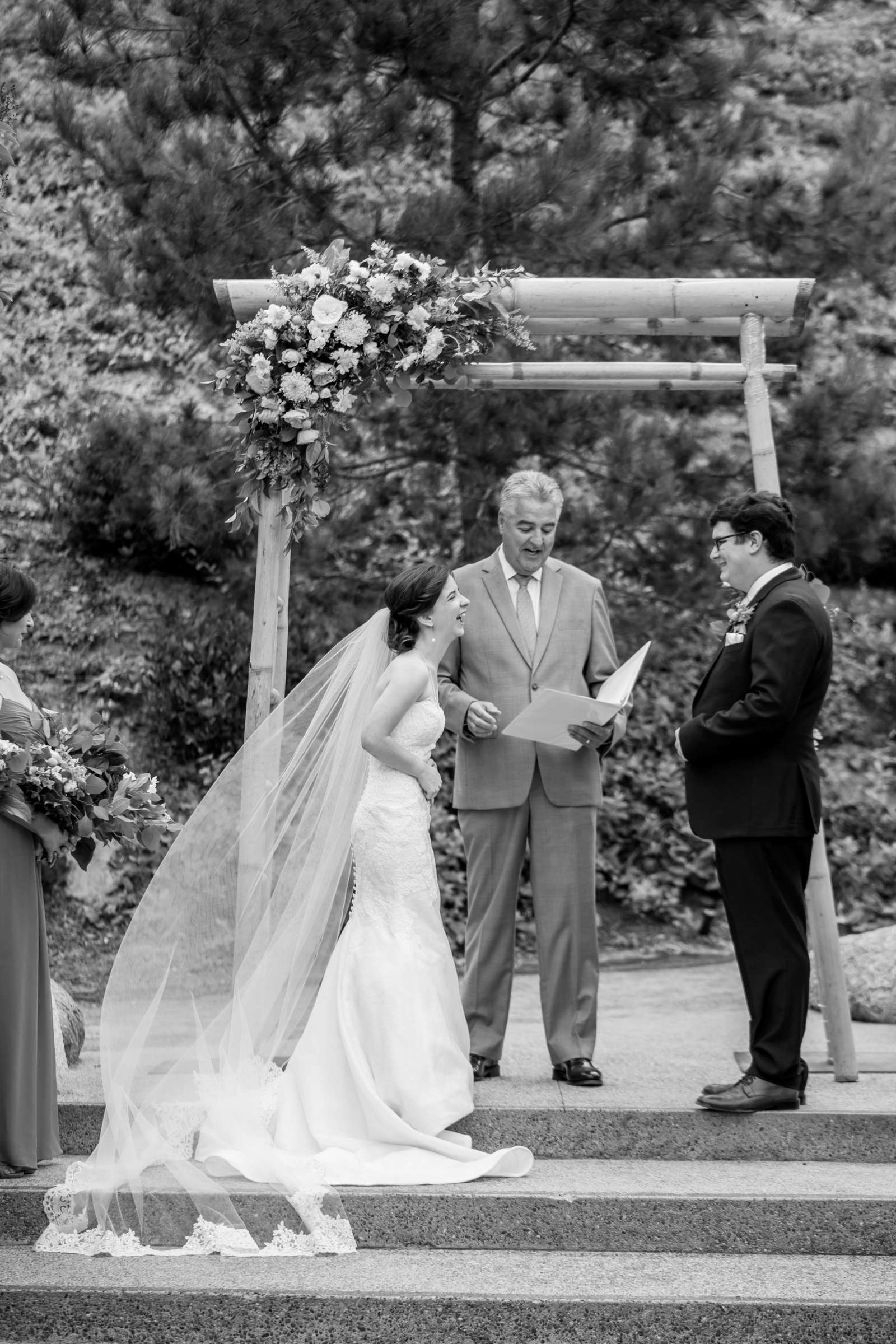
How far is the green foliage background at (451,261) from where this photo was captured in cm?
725

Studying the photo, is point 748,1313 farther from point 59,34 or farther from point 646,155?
point 59,34

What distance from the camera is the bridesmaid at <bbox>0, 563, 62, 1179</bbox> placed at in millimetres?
→ 3979

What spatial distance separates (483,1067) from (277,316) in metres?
2.64

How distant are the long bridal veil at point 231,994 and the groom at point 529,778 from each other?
1.49 feet

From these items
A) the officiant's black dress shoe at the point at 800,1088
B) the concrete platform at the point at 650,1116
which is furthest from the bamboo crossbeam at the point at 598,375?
the concrete platform at the point at 650,1116

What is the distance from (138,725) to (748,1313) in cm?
640

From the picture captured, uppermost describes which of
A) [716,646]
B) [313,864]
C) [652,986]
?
[716,646]

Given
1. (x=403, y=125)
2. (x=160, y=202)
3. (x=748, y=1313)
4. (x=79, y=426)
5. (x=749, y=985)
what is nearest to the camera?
(x=748, y=1313)

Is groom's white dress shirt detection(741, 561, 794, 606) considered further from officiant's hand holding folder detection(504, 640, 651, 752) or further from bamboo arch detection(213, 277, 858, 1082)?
bamboo arch detection(213, 277, 858, 1082)

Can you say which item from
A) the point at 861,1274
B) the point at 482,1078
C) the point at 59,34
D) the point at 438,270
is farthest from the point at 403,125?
the point at 861,1274

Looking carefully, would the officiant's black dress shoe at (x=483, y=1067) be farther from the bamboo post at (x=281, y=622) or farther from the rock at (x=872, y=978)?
the rock at (x=872, y=978)

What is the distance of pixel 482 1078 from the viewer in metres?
4.78

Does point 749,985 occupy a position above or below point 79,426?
below

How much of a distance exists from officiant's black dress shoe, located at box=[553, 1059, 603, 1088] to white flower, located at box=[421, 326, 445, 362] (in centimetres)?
244
